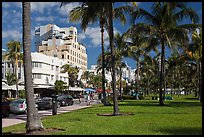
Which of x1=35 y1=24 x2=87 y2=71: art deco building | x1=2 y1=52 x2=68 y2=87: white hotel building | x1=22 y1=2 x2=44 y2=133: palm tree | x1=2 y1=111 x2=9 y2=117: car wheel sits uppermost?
x1=35 y1=24 x2=87 y2=71: art deco building

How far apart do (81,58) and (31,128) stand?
123600 millimetres

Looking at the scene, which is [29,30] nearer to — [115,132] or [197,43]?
[115,132]

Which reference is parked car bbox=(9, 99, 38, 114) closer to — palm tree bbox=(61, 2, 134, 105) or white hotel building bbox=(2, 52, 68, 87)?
palm tree bbox=(61, 2, 134, 105)

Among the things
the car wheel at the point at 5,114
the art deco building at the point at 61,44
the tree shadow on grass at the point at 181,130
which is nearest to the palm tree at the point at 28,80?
the tree shadow on grass at the point at 181,130

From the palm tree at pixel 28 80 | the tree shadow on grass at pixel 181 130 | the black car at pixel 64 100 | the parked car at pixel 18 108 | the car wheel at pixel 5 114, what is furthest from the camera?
the black car at pixel 64 100

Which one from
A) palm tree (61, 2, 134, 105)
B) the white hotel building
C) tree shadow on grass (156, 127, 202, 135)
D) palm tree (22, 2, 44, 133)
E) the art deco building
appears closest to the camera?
tree shadow on grass (156, 127, 202, 135)

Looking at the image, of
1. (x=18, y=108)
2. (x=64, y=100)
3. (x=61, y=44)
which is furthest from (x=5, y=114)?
(x=61, y=44)

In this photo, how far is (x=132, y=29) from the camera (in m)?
27.1

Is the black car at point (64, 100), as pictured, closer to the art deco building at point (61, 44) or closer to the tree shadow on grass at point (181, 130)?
the tree shadow on grass at point (181, 130)

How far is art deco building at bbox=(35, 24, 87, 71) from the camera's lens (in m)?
116

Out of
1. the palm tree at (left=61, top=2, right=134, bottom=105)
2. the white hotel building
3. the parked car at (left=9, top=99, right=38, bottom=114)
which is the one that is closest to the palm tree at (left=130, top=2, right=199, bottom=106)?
the palm tree at (left=61, top=2, right=134, bottom=105)

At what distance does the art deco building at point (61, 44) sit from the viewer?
116475mm

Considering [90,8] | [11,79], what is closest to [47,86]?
[11,79]

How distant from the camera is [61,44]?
121 m
